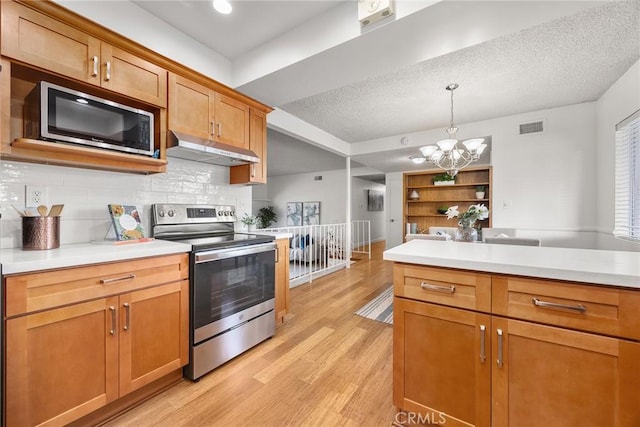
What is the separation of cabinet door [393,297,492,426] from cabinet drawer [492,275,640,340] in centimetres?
14

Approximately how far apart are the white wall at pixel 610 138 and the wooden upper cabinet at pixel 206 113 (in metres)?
3.78

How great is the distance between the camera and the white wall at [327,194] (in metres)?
8.62

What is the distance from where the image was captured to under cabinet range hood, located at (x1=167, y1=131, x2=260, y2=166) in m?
1.92

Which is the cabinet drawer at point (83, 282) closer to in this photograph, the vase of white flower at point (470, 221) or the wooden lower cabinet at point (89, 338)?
the wooden lower cabinet at point (89, 338)

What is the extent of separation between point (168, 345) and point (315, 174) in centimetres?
792

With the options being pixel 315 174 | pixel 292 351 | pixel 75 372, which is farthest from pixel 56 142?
pixel 315 174

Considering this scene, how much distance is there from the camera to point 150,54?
1.82 meters

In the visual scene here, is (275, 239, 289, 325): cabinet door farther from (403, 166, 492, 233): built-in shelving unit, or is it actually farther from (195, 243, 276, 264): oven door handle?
(403, 166, 492, 233): built-in shelving unit

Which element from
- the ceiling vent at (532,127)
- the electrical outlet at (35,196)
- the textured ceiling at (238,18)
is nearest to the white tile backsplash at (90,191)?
the electrical outlet at (35,196)

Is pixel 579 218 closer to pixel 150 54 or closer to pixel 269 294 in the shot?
pixel 269 294

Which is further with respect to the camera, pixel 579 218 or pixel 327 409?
pixel 579 218

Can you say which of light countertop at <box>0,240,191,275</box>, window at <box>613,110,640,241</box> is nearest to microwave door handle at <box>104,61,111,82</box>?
light countertop at <box>0,240,191,275</box>

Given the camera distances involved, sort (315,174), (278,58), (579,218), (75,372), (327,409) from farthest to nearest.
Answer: (315,174)
(579,218)
(278,58)
(327,409)
(75,372)

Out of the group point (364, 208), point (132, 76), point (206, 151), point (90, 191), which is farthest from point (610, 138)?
point (364, 208)
